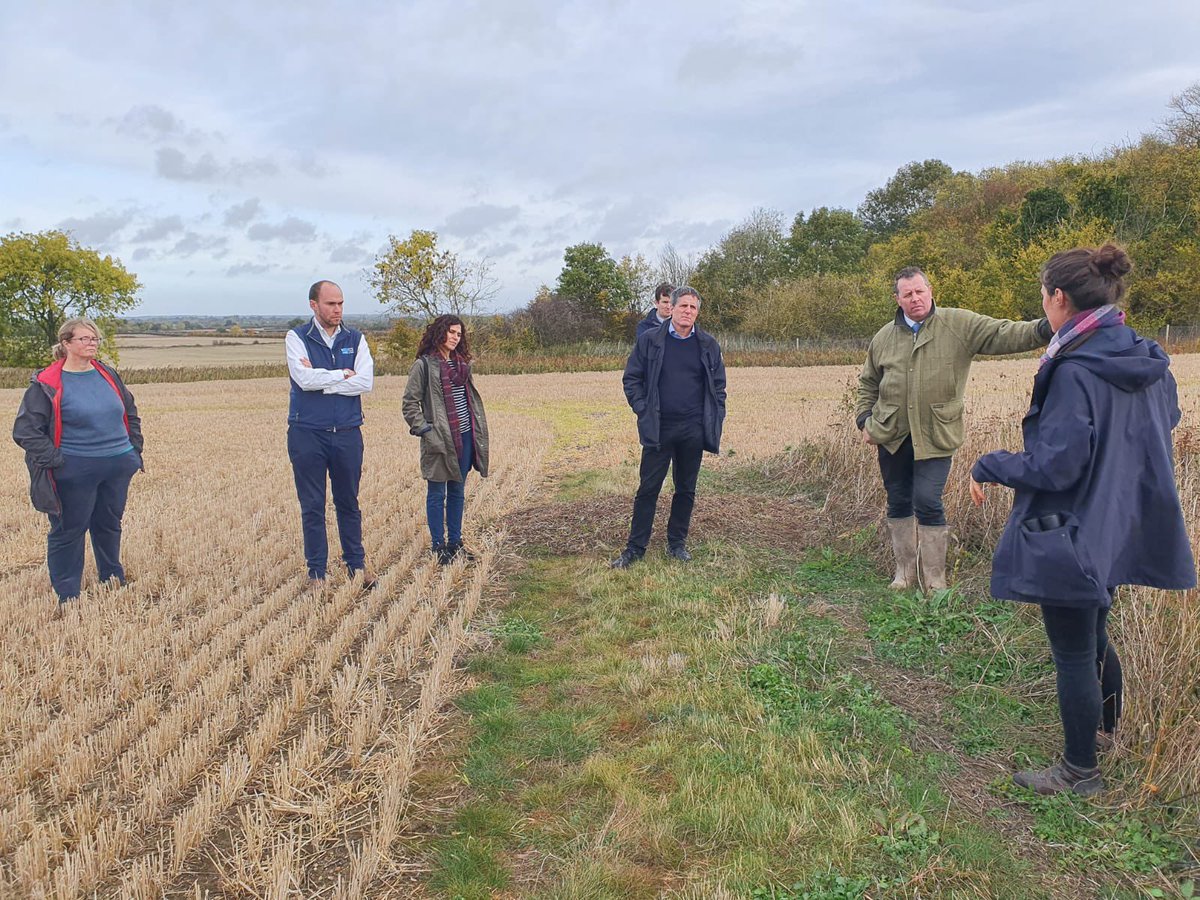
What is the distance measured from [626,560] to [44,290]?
163 feet

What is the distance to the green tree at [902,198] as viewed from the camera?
61.6 meters

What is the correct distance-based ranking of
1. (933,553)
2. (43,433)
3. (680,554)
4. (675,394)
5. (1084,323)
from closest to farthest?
(1084,323), (933,553), (43,433), (675,394), (680,554)

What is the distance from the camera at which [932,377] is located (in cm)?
493

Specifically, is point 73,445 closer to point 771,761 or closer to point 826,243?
point 771,761

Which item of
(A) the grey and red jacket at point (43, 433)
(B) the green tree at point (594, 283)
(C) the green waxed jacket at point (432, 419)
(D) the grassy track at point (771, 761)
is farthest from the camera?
(B) the green tree at point (594, 283)

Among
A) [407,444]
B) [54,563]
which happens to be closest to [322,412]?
[54,563]

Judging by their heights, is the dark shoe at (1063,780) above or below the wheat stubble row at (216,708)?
below

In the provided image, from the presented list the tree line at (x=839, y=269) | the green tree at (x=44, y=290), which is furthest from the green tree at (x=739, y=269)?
the green tree at (x=44, y=290)

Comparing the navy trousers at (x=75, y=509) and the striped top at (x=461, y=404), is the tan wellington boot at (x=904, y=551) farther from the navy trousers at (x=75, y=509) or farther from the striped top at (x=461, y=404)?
the navy trousers at (x=75, y=509)

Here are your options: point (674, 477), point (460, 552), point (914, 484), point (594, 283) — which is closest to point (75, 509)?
point (460, 552)

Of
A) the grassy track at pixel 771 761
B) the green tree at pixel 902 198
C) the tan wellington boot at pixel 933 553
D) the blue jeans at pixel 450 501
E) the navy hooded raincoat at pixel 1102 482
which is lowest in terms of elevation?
the grassy track at pixel 771 761

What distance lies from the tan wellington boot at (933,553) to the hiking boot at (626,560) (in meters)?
2.25

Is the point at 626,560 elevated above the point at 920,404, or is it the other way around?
the point at 920,404

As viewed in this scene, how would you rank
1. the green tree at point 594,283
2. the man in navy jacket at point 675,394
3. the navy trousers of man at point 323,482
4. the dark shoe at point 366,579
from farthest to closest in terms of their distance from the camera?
the green tree at point 594,283 → the man in navy jacket at point 675,394 → the dark shoe at point 366,579 → the navy trousers of man at point 323,482
